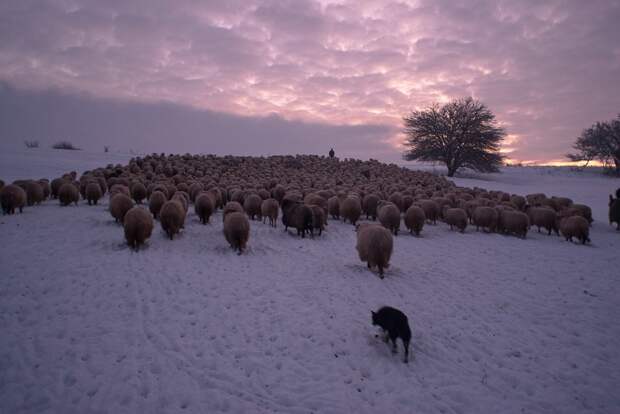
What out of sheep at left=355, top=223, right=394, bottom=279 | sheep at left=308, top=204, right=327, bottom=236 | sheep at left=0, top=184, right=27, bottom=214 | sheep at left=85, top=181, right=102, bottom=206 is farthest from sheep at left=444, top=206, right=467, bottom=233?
sheep at left=0, top=184, right=27, bottom=214

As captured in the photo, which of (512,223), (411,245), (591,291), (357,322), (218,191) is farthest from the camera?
(218,191)

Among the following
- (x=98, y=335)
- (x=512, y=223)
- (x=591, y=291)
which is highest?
(x=512, y=223)

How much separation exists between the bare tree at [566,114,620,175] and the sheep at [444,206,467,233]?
46460 millimetres

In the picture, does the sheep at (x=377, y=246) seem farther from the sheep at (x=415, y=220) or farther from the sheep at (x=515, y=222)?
the sheep at (x=515, y=222)

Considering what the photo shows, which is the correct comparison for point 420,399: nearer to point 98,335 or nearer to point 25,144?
point 98,335

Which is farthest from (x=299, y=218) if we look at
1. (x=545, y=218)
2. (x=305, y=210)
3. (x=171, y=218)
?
(x=545, y=218)

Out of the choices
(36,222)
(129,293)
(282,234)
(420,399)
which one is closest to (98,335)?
(129,293)

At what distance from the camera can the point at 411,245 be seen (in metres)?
13.5

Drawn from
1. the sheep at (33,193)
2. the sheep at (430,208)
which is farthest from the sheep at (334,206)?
the sheep at (33,193)

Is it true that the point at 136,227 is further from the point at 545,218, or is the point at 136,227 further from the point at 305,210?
the point at 545,218

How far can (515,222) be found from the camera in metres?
16.1

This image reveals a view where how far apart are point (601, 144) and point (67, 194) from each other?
Result: 6234 cm

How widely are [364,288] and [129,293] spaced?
5625 mm

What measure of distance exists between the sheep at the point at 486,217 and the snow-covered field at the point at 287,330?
468 cm
